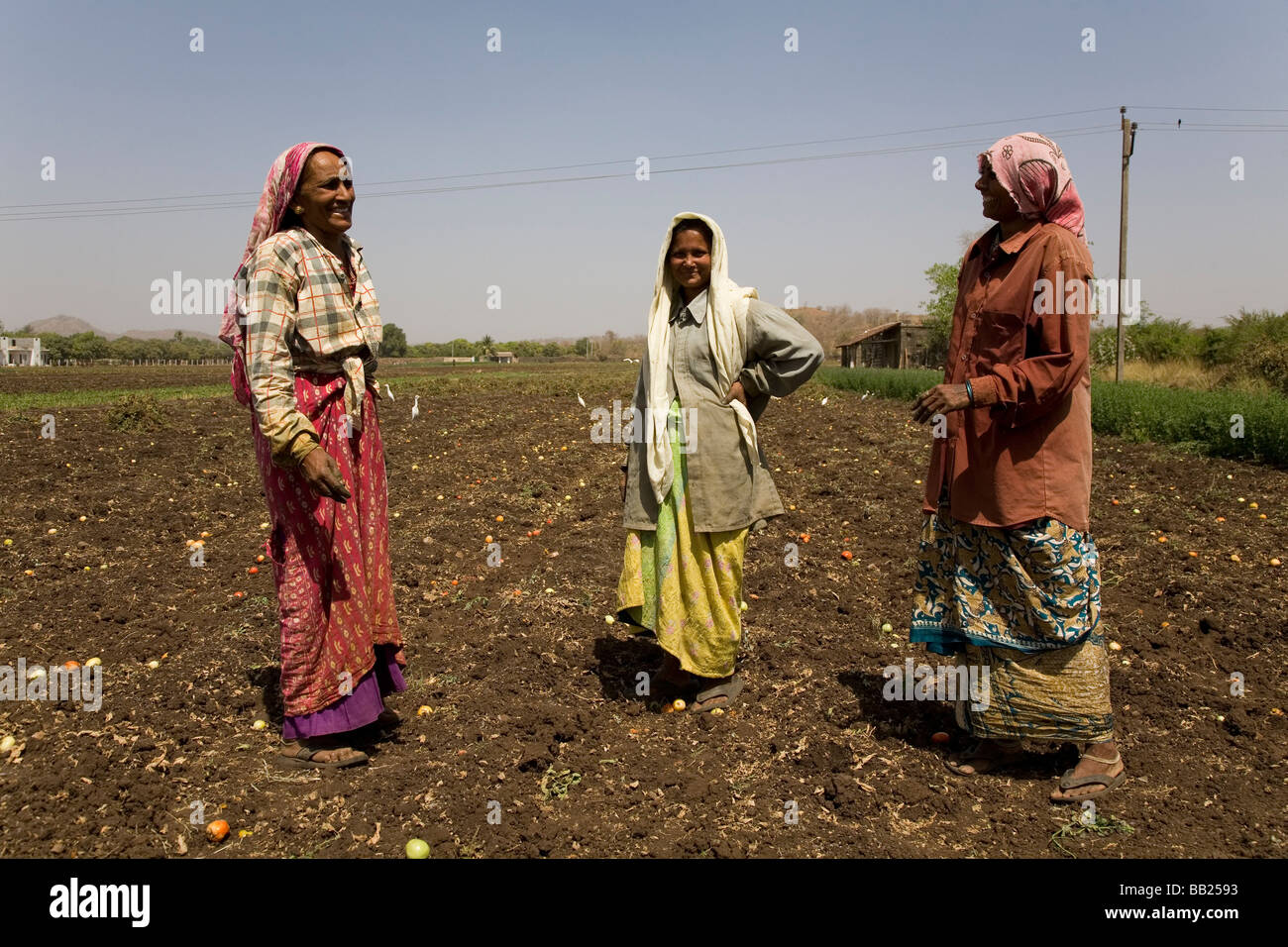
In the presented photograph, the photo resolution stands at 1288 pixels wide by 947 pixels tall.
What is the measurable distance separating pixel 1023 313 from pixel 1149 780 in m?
1.84

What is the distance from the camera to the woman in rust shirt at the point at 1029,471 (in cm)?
305

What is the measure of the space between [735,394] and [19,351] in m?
86.9

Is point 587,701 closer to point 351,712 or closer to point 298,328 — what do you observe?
point 351,712

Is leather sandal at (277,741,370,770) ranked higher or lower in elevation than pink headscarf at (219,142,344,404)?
lower

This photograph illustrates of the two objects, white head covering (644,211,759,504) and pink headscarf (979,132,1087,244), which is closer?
pink headscarf (979,132,1087,244)

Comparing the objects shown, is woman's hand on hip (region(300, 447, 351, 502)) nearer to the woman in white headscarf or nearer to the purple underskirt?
the purple underskirt

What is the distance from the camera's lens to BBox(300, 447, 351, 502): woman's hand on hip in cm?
309

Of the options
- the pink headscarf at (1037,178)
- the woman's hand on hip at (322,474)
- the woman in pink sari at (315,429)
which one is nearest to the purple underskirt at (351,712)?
the woman in pink sari at (315,429)

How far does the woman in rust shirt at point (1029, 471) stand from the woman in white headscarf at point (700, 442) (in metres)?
0.80

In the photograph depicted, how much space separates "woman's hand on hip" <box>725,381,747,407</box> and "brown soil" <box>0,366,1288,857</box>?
143 centimetres

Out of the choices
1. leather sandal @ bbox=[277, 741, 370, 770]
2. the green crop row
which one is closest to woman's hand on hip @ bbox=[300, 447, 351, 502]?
leather sandal @ bbox=[277, 741, 370, 770]

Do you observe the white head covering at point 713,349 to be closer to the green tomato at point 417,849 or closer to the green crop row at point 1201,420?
the green tomato at point 417,849
